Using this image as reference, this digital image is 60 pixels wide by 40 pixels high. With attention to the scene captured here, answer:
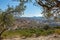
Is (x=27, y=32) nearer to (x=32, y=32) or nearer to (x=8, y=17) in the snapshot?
(x=32, y=32)

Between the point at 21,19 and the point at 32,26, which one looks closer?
the point at 21,19

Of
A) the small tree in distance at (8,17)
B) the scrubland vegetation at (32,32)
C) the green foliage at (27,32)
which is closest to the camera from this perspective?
the small tree in distance at (8,17)

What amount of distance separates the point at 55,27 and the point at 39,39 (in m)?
6.00

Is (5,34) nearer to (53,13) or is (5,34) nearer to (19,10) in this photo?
(19,10)

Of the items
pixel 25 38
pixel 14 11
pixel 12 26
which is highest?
pixel 14 11

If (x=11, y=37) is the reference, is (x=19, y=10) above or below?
above

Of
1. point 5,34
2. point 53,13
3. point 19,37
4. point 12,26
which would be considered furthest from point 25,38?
point 53,13

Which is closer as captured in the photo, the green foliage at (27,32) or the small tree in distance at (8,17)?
the small tree in distance at (8,17)

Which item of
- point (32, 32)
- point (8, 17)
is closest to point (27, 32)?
point (32, 32)

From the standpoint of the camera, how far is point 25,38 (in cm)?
2503

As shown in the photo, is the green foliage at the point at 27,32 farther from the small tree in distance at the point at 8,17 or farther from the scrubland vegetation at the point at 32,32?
the small tree in distance at the point at 8,17

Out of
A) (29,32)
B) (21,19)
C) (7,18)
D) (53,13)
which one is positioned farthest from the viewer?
(29,32)

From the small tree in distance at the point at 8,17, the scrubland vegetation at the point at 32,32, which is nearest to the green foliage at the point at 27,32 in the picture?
the scrubland vegetation at the point at 32,32

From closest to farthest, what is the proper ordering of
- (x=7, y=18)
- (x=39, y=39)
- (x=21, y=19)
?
(x=7, y=18) < (x=21, y=19) < (x=39, y=39)
